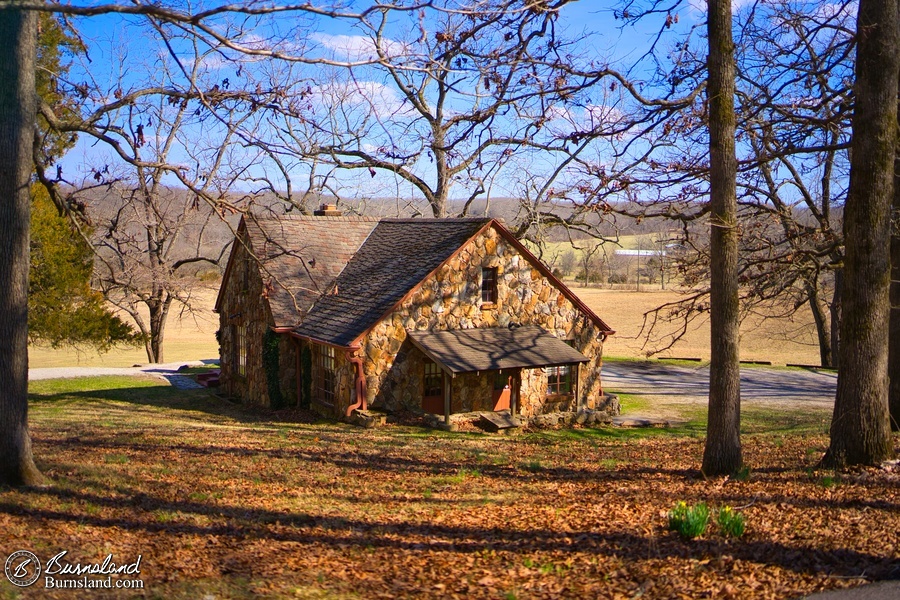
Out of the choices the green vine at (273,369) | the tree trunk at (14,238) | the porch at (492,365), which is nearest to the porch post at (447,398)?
the porch at (492,365)

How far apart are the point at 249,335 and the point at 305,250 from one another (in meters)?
3.38

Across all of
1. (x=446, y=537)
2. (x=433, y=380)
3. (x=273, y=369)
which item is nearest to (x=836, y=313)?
(x=433, y=380)

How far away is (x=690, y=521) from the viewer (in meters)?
6.46

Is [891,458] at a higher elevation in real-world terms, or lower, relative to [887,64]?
lower

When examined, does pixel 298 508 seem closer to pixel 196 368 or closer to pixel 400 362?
pixel 400 362

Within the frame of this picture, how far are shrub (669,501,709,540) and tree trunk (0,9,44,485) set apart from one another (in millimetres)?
7013

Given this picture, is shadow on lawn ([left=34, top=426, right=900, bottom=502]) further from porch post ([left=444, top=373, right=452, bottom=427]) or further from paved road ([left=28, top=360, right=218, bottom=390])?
paved road ([left=28, top=360, right=218, bottom=390])

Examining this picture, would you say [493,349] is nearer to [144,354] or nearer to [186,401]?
[186,401]

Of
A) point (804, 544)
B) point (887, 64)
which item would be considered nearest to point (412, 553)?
point (804, 544)

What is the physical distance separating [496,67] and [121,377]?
23844 mm

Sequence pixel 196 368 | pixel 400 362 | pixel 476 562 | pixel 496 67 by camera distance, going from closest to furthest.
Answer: pixel 476 562, pixel 496 67, pixel 400 362, pixel 196 368

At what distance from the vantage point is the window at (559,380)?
834 inches

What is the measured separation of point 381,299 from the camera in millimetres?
19688

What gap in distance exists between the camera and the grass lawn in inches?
232
